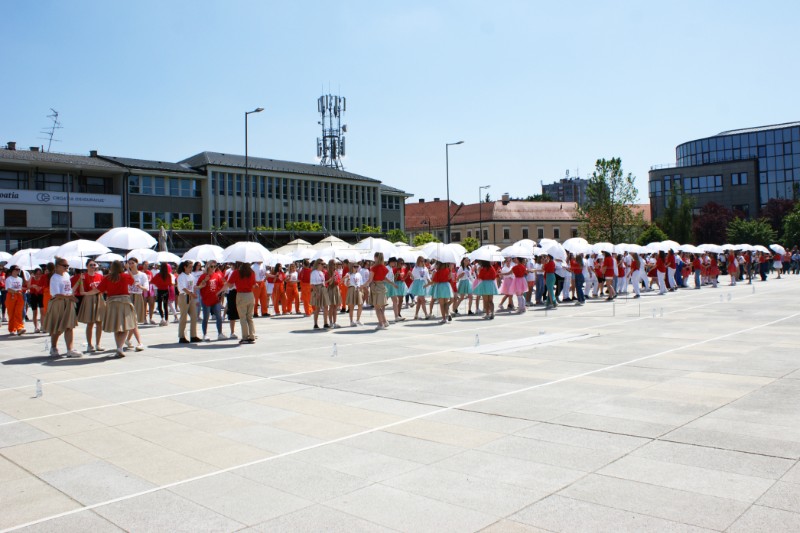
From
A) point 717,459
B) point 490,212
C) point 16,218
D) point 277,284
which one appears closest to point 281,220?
point 16,218

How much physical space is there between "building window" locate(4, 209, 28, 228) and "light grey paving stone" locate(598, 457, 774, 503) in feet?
192

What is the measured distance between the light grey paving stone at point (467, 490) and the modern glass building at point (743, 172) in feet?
335

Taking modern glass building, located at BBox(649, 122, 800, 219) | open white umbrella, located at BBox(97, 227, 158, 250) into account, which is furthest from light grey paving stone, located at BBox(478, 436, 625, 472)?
modern glass building, located at BBox(649, 122, 800, 219)

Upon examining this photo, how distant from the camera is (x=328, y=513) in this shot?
466 centimetres

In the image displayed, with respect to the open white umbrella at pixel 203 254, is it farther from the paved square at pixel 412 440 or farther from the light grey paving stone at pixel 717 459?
the light grey paving stone at pixel 717 459

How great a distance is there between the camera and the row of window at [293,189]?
72875 millimetres

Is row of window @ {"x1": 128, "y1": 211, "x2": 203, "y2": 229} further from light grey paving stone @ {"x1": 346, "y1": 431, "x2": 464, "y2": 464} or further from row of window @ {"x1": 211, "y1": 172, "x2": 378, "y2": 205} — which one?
light grey paving stone @ {"x1": 346, "y1": 431, "x2": 464, "y2": 464}

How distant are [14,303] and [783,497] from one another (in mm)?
18531

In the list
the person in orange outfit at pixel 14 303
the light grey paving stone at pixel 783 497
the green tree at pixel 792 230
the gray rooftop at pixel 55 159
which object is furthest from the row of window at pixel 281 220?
the light grey paving stone at pixel 783 497

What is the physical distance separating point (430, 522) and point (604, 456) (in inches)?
81.0

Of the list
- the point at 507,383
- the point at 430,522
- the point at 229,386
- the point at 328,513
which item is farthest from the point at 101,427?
the point at 507,383

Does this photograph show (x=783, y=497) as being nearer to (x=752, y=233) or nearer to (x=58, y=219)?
(x=58, y=219)

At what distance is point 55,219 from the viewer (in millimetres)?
56688

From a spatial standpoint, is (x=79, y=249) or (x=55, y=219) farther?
(x=55, y=219)
